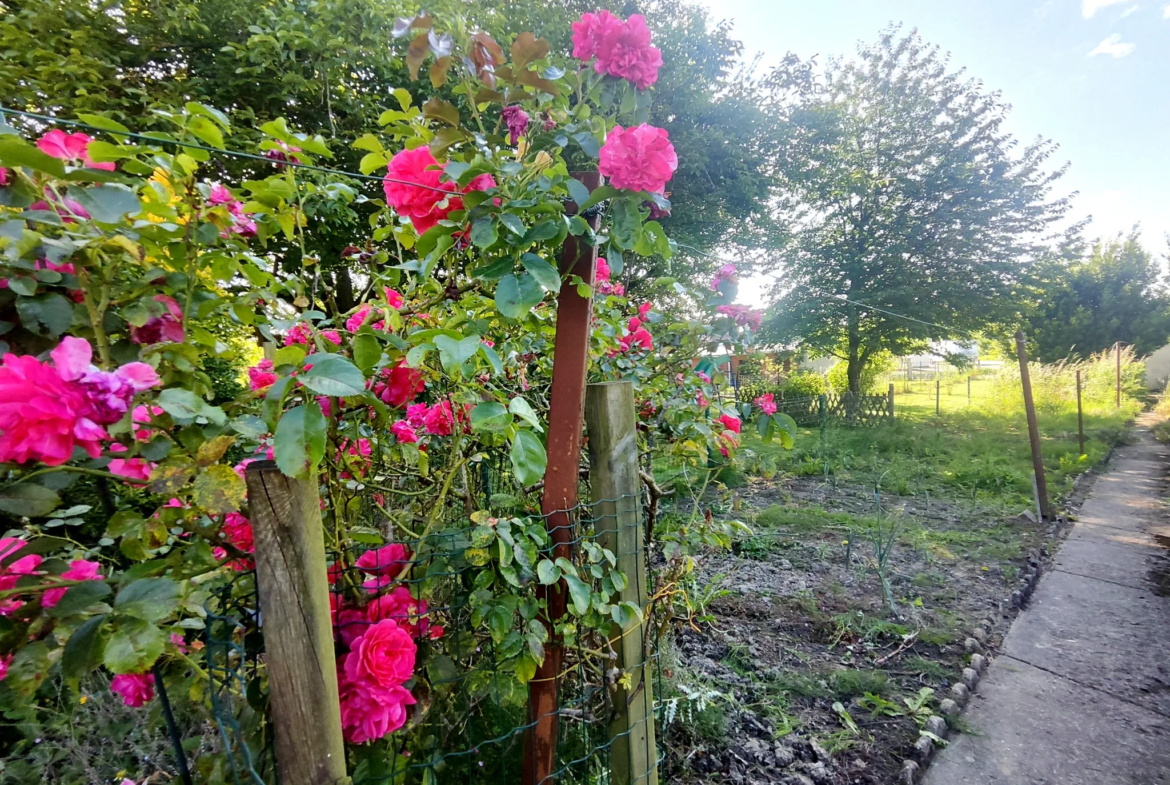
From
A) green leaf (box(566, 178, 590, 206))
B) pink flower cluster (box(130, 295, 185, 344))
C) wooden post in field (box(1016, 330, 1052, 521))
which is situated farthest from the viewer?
wooden post in field (box(1016, 330, 1052, 521))

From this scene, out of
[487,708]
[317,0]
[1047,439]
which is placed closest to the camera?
[487,708]

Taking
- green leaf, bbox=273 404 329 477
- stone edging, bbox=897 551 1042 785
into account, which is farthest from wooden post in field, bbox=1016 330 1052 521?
green leaf, bbox=273 404 329 477

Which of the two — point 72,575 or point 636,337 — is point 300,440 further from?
point 636,337

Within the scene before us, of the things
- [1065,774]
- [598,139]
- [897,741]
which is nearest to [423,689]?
[598,139]

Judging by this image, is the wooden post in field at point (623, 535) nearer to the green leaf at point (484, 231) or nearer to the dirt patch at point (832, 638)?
the green leaf at point (484, 231)

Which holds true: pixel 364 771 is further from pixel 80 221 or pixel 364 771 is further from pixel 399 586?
pixel 80 221

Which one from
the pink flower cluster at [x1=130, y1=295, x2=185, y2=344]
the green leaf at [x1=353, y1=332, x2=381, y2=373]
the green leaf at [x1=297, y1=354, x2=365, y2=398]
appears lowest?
the green leaf at [x1=297, y1=354, x2=365, y2=398]

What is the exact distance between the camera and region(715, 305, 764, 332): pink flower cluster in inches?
61.5

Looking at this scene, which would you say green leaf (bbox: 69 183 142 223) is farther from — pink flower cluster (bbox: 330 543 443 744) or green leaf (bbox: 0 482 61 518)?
pink flower cluster (bbox: 330 543 443 744)

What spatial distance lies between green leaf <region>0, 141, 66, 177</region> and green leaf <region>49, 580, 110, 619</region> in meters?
0.42

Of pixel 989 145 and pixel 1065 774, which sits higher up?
pixel 989 145

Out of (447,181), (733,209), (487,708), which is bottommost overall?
(487,708)

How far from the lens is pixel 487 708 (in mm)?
1318

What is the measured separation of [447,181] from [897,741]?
2144mm
